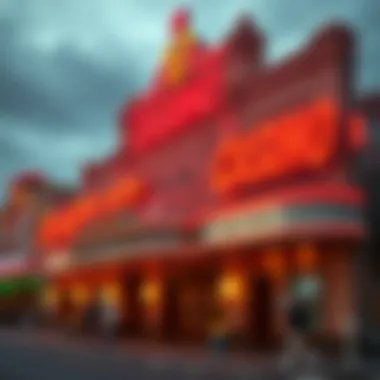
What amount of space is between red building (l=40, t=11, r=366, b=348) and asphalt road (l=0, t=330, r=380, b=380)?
0.84 m

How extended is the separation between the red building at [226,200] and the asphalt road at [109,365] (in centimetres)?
84

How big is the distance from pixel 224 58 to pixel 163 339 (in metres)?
5.68

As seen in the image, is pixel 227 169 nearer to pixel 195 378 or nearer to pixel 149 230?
pixel 149 230

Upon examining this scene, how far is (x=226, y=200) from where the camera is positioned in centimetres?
1348

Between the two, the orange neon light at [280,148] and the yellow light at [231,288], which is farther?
the yellow light at [231,288]

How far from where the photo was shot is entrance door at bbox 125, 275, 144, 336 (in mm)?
17134

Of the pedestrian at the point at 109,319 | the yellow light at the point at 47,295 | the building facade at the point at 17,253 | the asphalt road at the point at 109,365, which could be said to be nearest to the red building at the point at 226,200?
the pedestrian at the point at 109,319

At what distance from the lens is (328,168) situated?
1144cm

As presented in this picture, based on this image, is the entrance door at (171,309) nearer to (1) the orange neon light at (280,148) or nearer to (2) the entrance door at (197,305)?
(2) the entrance door at (197,305)

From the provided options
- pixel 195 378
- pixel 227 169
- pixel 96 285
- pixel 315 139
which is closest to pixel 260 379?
pixel 195 378

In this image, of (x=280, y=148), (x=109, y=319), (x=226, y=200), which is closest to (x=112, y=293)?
(x=109, y=319)

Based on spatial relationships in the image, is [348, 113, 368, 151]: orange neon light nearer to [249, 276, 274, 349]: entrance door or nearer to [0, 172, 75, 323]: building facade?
[249, 276, 274, 349]: entrance door

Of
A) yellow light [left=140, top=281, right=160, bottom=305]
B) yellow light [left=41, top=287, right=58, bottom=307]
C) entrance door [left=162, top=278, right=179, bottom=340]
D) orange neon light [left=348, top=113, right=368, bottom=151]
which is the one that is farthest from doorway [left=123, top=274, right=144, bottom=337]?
yellow light [left=41, top=287, right=58, bottom=307]

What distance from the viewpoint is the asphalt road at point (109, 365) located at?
26.4 feet
